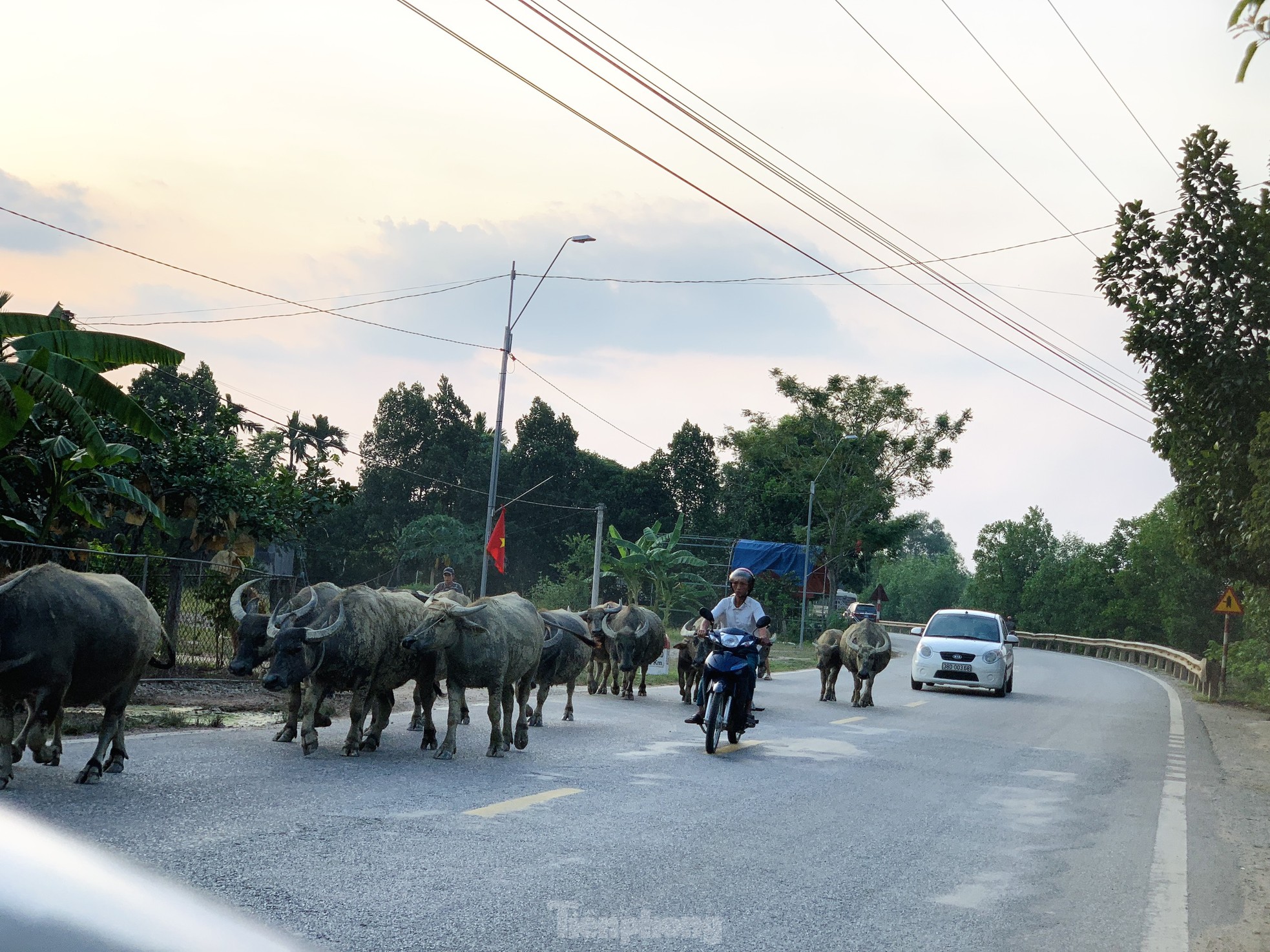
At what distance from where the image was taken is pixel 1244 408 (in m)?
20.8

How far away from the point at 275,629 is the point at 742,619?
4982 millimetres

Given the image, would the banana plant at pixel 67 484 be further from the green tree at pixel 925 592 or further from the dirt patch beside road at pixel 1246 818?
the green tree at pixel 925 592

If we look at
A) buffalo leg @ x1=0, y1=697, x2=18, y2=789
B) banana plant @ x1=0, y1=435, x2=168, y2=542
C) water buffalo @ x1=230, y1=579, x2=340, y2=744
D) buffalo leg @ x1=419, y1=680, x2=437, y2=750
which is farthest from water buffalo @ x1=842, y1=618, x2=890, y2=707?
buffalo leg @ x1=0, y1=697, x2=18, y2=789

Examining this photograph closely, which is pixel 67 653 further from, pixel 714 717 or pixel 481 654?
pixel 714 717

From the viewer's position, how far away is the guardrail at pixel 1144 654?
103 feet

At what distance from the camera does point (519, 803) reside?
8703 mm

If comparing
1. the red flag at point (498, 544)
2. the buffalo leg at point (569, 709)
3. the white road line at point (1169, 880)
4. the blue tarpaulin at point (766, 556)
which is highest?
the blue tarpaulin at point (766, 556)

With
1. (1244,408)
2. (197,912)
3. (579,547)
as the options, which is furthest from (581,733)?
(579,547)

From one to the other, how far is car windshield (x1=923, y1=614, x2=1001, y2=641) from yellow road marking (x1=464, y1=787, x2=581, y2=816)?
17.4 m

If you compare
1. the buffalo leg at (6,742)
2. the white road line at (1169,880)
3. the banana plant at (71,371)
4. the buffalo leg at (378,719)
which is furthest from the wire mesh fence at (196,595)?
the white road line at (1169,880)

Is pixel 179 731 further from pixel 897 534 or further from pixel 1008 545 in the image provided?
pixel 1008 545

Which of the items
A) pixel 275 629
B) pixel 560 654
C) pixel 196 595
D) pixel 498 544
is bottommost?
pixel 560 654

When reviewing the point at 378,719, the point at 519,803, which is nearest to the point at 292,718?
the point at 378,719

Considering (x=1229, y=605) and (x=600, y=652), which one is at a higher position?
(x=1229, y=605)
